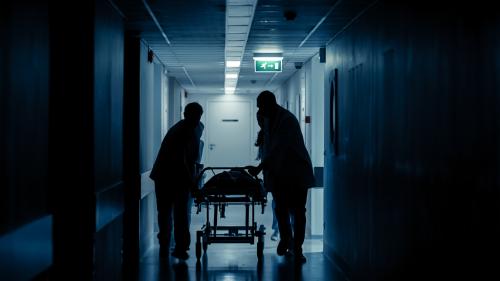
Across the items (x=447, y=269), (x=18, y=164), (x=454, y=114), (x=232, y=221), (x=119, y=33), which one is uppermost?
(x=119, y=33)

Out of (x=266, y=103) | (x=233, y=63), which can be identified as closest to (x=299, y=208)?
(x=266, y=103)

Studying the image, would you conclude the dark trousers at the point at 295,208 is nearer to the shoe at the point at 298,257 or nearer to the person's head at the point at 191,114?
the shoe at the point at 298,257

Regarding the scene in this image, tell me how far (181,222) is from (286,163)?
1281 mm

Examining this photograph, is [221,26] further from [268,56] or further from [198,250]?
[268,56]

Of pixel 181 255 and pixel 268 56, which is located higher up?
pixel 268 56

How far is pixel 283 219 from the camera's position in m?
6.64

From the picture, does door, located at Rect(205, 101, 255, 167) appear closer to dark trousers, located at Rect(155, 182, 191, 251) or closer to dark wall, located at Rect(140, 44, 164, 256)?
dark wall, located at Rect(140, 44, 164, 256)

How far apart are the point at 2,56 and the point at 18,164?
0.52 metres

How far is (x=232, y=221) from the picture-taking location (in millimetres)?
10523

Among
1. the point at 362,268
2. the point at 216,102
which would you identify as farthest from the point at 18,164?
the point at 216,102

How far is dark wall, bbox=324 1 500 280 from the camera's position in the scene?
288cm

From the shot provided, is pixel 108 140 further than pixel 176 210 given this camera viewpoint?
No

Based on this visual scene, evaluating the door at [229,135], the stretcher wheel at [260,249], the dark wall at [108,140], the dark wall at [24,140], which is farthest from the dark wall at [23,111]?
the door at [229,135]

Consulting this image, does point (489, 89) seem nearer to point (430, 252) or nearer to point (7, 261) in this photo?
point (430, 252)
